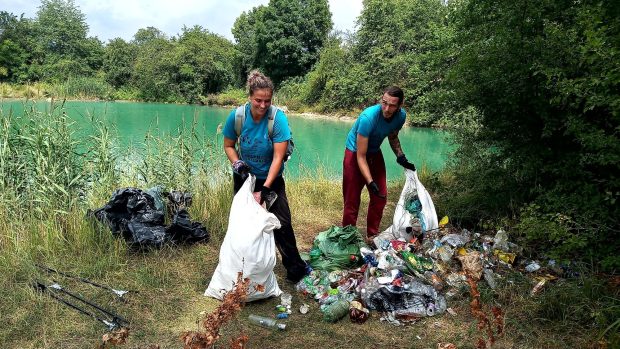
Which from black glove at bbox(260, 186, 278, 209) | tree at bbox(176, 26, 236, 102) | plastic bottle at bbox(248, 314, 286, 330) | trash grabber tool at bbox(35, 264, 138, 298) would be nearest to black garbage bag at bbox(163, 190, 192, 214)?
trash grabber tool at bbox(35, 264, 138, 298)

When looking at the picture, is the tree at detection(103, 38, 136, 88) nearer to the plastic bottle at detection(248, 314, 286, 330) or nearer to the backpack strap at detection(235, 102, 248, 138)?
the backpack strap at detection(235, 102, 248, 138)

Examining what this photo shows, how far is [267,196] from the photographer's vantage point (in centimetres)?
281

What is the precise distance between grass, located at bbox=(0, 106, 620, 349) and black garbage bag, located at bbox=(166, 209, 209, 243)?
11 cm

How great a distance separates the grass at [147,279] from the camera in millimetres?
2273

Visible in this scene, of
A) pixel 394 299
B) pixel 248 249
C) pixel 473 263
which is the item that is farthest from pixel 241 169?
pixel 473 263

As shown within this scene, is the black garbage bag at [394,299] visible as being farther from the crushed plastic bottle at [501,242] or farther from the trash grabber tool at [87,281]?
the trash grabber tool at [87,281]

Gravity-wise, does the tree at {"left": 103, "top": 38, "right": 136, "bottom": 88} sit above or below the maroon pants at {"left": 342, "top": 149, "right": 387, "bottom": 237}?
above

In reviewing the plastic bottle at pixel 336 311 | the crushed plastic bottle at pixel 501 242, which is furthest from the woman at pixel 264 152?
the crushed plastic bottle at pixel 501 242

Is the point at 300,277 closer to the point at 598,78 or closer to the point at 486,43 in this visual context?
the point at 598,78

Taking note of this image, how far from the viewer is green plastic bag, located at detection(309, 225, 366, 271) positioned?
3.14 metres

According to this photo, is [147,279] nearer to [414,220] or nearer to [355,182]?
[355,182]

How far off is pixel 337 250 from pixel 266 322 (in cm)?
94

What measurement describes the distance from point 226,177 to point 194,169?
0.37m

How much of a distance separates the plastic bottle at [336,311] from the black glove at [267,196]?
794 mm
